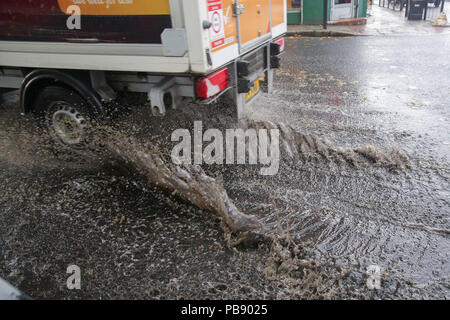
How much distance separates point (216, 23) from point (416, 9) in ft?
54.0

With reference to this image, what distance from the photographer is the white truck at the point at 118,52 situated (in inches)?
135

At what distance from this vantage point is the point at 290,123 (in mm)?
5582

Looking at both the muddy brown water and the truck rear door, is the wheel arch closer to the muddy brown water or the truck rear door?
the muddy brown water

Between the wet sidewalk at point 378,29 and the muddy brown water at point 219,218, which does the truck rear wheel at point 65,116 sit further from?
the wet sidewalk at point 378,29

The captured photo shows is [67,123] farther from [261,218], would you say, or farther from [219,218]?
[261,218]

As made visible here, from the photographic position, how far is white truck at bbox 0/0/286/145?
11.2 ft

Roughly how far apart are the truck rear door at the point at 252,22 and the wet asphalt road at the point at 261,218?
1.12 m

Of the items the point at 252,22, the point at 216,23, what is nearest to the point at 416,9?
the point at 252,22

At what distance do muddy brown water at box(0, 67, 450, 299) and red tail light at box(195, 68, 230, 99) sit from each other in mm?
835

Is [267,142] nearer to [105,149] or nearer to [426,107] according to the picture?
[105,149]

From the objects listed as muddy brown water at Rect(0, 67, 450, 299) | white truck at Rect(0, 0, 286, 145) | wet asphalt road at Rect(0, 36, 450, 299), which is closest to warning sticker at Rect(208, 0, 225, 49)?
white truck at Rect(0, 0, 286, 145)

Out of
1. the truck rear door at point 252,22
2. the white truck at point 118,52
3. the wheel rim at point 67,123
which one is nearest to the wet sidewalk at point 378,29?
the truck rear door at point 252,22

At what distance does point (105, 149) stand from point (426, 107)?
5247 millimetres

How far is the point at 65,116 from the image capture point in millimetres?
4574
